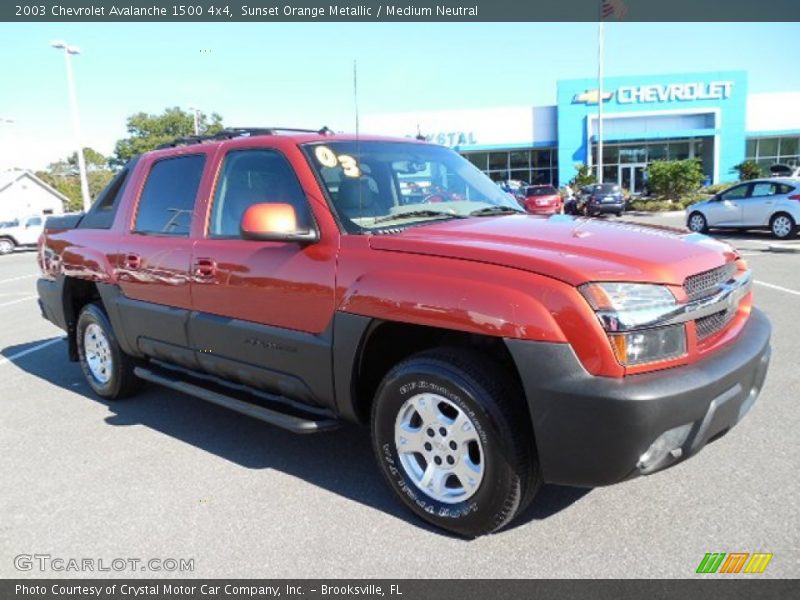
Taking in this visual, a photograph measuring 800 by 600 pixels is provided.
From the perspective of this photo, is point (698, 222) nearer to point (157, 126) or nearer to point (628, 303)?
point (628, 303)

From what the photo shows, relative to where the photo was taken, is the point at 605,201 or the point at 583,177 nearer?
the point at 605,201

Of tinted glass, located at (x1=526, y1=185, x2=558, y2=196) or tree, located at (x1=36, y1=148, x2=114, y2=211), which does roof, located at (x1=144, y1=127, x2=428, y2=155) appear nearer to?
tinted glass, located at (x1=526, y1=185, x2=558, y2=196)

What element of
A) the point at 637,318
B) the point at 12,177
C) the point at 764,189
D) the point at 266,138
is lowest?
the point at 637,318

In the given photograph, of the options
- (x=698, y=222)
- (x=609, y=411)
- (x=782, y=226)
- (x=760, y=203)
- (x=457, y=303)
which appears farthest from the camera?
(x=698, y=222)

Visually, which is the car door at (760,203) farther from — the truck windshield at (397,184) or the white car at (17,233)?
the white car at (17,233)

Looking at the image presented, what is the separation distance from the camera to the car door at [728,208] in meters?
16.0

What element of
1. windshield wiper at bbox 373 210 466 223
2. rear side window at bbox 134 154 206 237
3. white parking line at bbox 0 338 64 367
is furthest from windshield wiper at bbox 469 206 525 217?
white parking line at bbox 0 338 64 367

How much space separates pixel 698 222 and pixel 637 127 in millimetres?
25801

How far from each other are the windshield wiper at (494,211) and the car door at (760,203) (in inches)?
557

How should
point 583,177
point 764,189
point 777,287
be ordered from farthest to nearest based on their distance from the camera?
point 583,177 < point 764,189 < point 777,287

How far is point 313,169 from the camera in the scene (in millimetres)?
3395

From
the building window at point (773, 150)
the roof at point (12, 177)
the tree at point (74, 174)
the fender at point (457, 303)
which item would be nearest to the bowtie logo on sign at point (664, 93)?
the building window at point (773, 150)

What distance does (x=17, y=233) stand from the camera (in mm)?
26531

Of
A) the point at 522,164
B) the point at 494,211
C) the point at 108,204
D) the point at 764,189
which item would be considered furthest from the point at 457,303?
the point at 522,164
